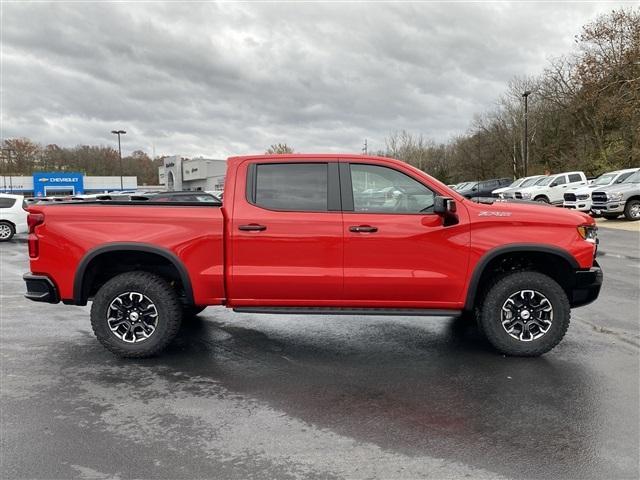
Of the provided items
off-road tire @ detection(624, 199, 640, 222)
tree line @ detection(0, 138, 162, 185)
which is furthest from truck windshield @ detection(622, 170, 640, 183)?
tree line @ detection(0, 138, 162, 185)

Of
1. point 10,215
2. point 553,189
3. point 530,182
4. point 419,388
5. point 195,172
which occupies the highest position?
point 195,172

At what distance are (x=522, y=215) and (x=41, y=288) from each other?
4.60 m

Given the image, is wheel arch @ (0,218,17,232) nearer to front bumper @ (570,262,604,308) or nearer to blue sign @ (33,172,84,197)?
front bumper @ (570,262,604,308)

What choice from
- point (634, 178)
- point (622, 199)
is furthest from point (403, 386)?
point (634, 178)

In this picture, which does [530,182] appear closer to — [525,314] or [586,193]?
[586,193]

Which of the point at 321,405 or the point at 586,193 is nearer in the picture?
the point at 321,405

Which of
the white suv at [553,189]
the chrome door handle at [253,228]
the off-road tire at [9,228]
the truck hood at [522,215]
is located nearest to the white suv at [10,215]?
the off-road tire at [9,228]

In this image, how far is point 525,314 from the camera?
190 inches

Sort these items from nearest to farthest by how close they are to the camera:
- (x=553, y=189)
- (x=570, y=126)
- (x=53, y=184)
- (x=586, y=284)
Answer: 1. (x=586, y=284)
2. (x=553, y=189)
3. (x=570, y=126)
4. (x=53, y=184)

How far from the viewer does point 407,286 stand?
471 cm

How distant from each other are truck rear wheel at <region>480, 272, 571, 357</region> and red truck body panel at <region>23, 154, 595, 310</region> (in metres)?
0.31

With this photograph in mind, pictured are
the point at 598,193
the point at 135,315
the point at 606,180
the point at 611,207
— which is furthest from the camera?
the point at 606,180

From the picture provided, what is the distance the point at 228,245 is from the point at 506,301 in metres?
2.67

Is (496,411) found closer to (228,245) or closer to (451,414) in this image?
(451,414)
